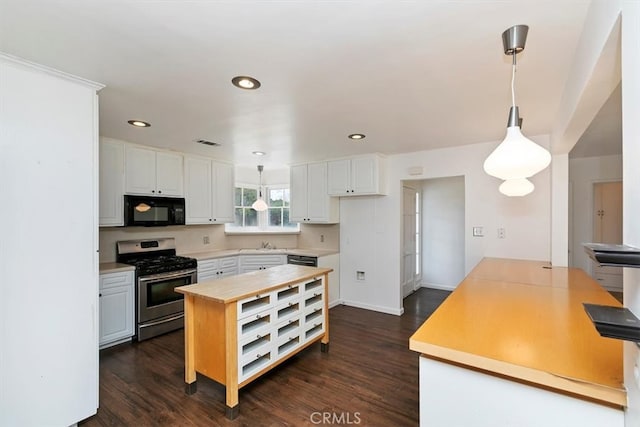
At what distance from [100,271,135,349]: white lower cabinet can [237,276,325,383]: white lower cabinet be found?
1.87m

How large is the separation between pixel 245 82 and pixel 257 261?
3.24 metres

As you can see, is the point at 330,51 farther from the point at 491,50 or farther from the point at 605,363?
the point at 605,363

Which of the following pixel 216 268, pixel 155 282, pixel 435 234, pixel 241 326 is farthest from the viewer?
pixel 435 234

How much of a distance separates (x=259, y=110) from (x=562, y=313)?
2509mm

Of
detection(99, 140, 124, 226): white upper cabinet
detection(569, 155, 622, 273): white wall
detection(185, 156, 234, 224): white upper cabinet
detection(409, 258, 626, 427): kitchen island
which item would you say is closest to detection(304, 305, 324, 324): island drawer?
detection(409, 258, 626, 427): kitchen island

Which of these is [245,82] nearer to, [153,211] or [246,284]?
[246,284]

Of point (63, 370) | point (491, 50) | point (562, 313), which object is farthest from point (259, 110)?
point (562, 313)

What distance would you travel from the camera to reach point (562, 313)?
164 centimetres

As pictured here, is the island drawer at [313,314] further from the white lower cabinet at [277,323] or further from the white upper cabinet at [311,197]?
the white upper cabinet at [311,197]

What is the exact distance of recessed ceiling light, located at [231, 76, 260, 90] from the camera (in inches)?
75.5

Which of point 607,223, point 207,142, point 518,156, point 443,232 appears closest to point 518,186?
point 518,156

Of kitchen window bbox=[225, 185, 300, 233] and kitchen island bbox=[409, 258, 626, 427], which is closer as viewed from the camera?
kitchen island bbox=[409, 258, 626, 427]

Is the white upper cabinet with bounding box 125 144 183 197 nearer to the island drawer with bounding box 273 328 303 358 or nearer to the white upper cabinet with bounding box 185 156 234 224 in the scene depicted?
the white upper cabinet with bounding box 185 156 234 224

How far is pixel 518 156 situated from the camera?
134cm
